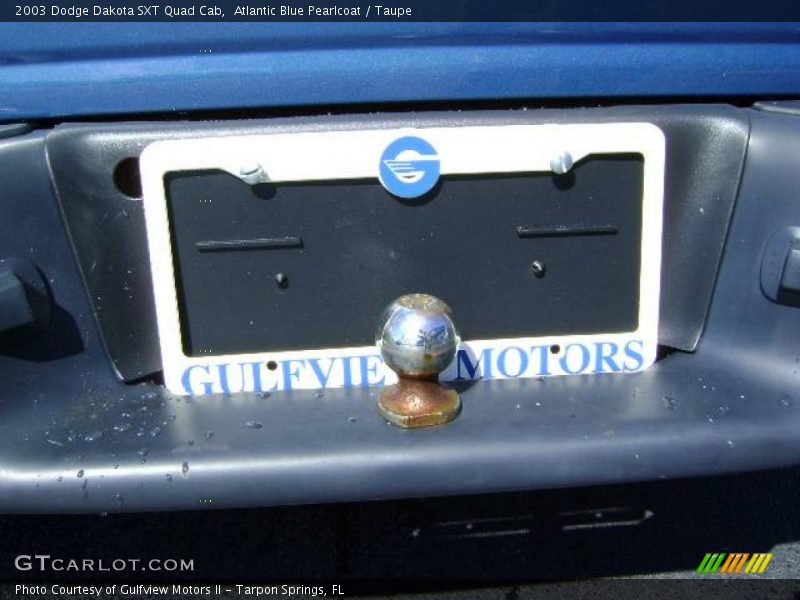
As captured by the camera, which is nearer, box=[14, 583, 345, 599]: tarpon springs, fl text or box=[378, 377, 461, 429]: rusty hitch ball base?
box=[378, 377, 461, 429]: rusty hitch ball base

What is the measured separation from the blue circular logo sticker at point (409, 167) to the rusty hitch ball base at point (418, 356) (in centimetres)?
19

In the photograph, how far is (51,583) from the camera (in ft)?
7.03

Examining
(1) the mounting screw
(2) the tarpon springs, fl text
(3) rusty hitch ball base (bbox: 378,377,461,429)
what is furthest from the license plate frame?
(2) the tarpon springs, fl text

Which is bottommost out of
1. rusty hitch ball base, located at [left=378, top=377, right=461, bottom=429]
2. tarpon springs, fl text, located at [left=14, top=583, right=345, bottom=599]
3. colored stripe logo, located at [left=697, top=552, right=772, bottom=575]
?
colored stripe logo, located at [left=697, top=552, right=772, bottom=575]

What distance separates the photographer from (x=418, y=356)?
4.82 feet

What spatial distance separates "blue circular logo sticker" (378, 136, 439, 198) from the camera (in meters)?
1.53

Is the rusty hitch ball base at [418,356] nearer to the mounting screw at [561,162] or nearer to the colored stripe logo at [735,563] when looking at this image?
the mounting screw at [561,162]

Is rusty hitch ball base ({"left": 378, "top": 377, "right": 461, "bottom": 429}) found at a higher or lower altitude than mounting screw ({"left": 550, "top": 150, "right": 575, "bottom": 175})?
lower

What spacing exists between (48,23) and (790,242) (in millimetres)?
1427

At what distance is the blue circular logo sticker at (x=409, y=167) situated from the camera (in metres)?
1.53

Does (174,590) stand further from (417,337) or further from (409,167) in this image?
(409,167)

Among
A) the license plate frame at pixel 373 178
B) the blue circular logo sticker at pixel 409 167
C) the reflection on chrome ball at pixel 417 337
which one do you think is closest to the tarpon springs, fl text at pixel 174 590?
the license plate frame at pixel 373 178

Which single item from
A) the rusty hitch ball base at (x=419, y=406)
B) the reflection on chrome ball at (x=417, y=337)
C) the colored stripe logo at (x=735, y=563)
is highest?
the reflection on chrome ball at (x=417, y=337)

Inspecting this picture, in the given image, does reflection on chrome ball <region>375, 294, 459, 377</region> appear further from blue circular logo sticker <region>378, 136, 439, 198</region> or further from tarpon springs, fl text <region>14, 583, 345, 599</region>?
tarpon springs, fl text <region>14, 583, 345, 599</region>
